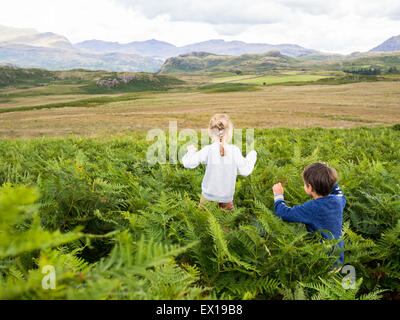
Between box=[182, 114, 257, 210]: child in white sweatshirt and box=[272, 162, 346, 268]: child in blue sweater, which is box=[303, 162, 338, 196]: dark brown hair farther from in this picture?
box=[182, 114, 257, 210]: child in white sweatshirt

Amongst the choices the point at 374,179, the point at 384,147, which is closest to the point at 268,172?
the point at 374,179

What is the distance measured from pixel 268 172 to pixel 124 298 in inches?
155

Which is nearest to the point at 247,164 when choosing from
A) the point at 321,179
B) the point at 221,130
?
the point at 221,130

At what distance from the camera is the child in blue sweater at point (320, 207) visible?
104 inches

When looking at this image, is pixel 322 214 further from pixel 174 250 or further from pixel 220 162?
pixel 174 250

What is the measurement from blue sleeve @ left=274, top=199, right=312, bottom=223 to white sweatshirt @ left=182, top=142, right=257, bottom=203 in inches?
45.8

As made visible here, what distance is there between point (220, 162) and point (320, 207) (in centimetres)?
175

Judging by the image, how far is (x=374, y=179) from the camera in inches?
153

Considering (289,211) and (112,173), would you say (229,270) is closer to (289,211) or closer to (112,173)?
(289,211)

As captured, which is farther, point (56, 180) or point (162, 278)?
point (56, 180)

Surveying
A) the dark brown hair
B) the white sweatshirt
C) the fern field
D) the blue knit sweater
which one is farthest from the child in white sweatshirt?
the blue knit sweater

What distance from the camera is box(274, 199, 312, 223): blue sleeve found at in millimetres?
2660

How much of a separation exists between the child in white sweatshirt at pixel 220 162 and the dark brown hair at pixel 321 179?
3.76 feet

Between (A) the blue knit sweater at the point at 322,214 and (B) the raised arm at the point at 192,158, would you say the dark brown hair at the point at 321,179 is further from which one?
(B) the raised arm at the point at 192,158
